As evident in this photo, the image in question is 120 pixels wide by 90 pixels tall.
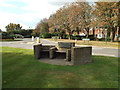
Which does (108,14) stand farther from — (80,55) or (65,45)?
(80,55)

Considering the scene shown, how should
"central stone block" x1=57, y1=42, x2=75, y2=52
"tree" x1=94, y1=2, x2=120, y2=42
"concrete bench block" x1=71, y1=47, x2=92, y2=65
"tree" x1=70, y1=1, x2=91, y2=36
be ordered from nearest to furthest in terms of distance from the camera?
"concrete bench block" x1=71, y1=47, x2=92, y2=65 < "central stone block" x1=57, y1=42, x2=75, y2=52 < "tree" x1=94, y1=2, x2=120, y2=42 < "tree" x1=70, y1=1, x2=91, y2=36

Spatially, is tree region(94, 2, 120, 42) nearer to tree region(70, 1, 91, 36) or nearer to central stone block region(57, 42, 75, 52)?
tree region(70, 1, 91, 36)

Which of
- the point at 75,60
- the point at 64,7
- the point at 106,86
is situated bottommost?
the point at 106,86

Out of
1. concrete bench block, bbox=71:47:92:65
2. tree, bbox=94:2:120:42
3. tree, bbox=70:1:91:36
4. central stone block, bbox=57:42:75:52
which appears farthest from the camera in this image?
tree, bbox=70:1:91:36

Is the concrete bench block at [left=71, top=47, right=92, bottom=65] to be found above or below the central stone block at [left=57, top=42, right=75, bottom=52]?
below

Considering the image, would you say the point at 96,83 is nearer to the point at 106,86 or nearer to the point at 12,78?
the point at 106,86

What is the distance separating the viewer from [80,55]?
6660 millimetres

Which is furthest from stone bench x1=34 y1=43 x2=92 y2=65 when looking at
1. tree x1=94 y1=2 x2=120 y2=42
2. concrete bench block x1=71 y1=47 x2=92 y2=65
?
tree x1=94 y1=2 x2=120 y2=42

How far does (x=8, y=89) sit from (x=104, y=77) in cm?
364

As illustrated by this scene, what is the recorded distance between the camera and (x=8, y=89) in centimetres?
361

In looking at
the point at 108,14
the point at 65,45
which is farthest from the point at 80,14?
the point at 65,45

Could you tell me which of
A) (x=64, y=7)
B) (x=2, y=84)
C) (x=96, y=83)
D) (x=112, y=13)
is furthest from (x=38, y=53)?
(x=64, y=7)

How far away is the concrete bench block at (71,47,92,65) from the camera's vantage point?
6409 mm

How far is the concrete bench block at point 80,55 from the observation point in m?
6.41
